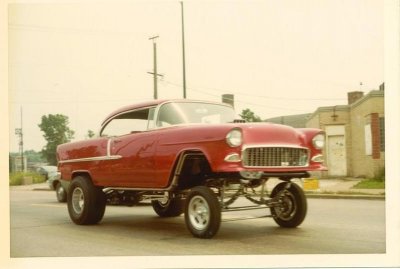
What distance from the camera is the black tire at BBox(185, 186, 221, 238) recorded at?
6527 mm

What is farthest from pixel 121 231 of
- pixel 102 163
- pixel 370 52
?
pixel 370 52

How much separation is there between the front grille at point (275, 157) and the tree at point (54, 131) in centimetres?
358

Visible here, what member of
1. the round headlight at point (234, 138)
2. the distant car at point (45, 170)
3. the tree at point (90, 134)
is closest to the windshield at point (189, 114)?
the round headlight at point (234, 138)

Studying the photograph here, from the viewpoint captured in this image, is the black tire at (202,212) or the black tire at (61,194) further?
the black tire at (61,194)

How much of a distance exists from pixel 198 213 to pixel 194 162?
0.72 metres

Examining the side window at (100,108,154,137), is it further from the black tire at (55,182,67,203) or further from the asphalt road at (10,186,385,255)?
the black tire at (55,182,67,203)

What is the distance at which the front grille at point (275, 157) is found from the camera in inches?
259

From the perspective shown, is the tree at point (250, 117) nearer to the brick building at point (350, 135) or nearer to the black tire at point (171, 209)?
the black tire at point (171, 209)

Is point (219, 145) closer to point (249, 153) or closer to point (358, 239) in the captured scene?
point (249, 153)

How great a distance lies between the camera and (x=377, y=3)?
23.2 ft

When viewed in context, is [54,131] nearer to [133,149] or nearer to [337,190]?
[133,149]

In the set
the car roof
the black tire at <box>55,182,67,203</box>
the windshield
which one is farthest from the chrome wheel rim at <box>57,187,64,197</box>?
the windshield

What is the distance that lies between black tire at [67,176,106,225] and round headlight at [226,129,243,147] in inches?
119

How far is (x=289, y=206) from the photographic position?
7648mm
